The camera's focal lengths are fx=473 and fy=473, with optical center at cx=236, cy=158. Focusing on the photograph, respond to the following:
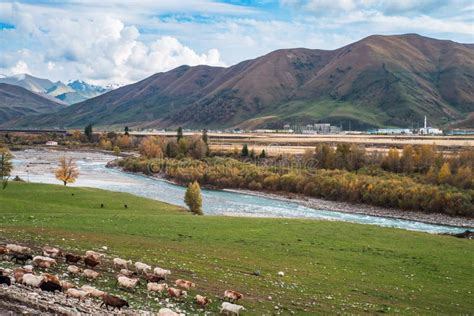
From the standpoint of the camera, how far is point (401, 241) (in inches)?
1517

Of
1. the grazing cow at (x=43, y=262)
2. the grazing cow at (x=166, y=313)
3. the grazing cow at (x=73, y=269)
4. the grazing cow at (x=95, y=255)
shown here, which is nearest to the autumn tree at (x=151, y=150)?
the grazing cow at (x=95, y=255)

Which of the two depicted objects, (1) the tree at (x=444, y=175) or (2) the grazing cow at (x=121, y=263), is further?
(1) the tree at (x=444, y=175)

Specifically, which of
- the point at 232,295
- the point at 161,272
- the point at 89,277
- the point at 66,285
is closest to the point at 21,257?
the point at 89,277

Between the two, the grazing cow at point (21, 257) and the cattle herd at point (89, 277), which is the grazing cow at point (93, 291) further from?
the grazing cow at point (21, 257)

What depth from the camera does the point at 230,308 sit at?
17062 mm

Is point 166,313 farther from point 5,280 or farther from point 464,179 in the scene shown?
point 464,179

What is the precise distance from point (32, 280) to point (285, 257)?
52.7 ft

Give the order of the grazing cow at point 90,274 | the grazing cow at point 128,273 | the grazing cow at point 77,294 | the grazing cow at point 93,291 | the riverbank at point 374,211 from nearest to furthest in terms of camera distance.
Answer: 1. the grazing cow at point 77,294
2. the grazing cow at point 93,291
3. the grazing cow at point 90,274
4. the grazing cow at point 128,273
5. the riverbank at point 374,211

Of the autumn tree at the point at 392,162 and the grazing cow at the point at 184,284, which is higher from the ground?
the autumn tree at the point at 392,162

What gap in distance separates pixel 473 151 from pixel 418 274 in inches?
3470

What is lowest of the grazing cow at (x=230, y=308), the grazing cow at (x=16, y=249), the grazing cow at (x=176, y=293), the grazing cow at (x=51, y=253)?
the grazing cow at (x=230, y=308)

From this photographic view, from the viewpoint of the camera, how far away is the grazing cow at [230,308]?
17.0 m

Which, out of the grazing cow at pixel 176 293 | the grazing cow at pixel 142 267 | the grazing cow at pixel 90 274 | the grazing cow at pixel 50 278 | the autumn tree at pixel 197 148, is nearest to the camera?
the grazing cow at pixel 50 278

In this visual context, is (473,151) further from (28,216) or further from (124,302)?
(124,302)
